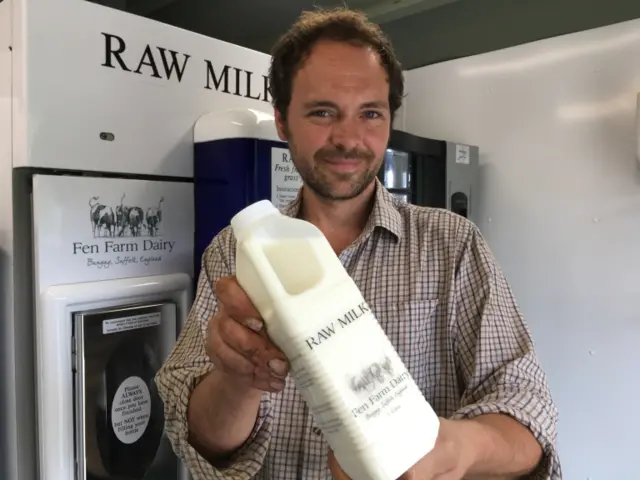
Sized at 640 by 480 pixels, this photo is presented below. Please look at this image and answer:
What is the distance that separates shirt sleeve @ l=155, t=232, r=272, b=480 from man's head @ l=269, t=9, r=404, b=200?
189mm

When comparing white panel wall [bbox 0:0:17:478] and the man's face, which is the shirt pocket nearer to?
the man's face

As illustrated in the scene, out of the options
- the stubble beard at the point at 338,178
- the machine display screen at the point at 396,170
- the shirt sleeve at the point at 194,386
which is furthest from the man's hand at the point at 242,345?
the machine display screen at the point at 396,170

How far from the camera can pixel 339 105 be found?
2.72ft

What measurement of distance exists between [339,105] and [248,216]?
381mm

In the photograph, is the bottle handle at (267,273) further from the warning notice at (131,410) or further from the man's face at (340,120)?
the warning notice at (131,410)

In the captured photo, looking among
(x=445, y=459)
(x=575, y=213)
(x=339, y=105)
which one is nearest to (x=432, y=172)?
(x=575, y=213)

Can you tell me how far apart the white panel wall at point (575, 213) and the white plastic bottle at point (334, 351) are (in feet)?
4.16

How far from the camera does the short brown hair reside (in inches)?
34.4

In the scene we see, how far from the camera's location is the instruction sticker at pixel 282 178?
1246 millimetres

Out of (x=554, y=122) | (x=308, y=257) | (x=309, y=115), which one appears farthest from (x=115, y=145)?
(x=554, y=122)

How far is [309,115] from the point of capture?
851mm

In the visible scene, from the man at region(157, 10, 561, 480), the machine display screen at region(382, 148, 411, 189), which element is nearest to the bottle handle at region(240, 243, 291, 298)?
the man at region(157, 10, 561, 480)

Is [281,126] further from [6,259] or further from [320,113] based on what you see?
[6,259]

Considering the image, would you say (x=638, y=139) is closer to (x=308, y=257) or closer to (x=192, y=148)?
(x=192, y=148)
